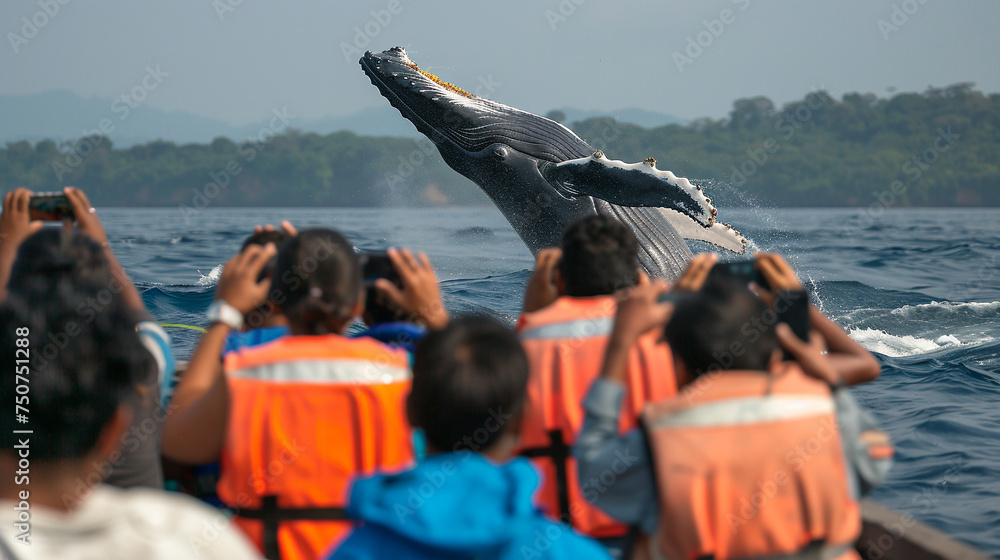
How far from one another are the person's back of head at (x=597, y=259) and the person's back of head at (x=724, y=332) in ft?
2.18

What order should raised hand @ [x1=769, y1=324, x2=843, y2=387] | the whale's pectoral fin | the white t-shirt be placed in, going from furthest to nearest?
the whale's pectoral fin → raised hand @ [x1=769, y1=324, x2=843, y2=387] → the white t-shirt

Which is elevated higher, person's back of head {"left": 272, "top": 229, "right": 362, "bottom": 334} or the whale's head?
the whale's head

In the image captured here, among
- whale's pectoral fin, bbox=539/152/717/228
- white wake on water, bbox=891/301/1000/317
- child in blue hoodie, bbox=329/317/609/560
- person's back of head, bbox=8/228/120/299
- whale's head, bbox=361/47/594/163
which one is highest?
whale's head, bbox=361/47/594/163

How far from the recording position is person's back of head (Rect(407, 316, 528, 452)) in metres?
2.00

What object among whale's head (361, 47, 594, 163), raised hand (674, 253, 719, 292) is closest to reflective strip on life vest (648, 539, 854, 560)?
raised hand (674, 253, 719, 292)

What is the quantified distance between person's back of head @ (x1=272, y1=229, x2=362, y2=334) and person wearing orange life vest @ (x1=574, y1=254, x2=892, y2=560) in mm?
885

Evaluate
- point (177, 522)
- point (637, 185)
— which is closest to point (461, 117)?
point (637, 185)

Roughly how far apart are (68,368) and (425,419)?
0.79 m

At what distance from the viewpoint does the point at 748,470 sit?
218 cm

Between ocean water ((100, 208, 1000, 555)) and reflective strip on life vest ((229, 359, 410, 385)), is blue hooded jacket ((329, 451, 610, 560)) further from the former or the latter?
ocean water ((100, 208, 1000, 555))

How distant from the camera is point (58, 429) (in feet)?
5.70

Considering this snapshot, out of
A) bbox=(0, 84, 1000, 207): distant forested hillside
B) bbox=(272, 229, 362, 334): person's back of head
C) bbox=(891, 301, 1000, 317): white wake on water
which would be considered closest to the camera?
bbox=(272, 229, 362, 334): person's back of head

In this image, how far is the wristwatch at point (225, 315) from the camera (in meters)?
2.74

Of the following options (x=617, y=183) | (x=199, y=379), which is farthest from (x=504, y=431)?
(x=617, y=183)
